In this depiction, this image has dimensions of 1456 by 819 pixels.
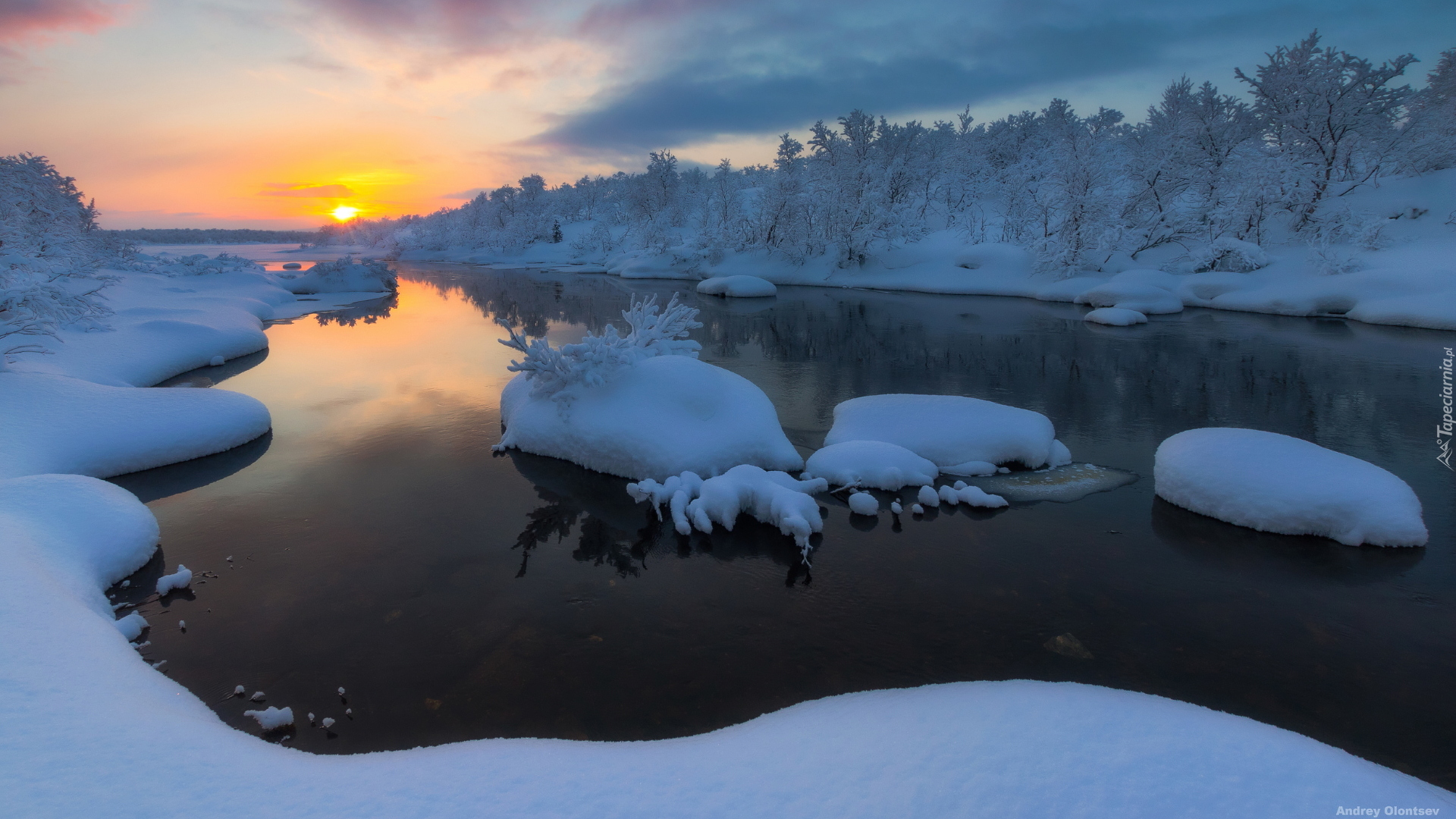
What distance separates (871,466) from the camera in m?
10.2

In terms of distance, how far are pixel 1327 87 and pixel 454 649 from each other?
4517 cm

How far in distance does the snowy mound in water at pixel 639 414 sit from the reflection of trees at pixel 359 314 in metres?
22.5

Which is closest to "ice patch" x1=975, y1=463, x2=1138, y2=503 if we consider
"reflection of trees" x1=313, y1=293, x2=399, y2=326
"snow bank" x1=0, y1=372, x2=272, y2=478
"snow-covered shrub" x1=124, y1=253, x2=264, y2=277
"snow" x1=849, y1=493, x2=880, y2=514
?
"snow" x1=849, y1=493, x2=880, y2=514

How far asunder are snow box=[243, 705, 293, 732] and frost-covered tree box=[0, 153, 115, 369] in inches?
457

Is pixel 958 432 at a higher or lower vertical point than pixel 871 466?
higher

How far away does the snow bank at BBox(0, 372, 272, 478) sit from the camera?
967cm

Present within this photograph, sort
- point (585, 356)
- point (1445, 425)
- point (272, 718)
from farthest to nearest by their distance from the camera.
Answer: point (1445, 425) → point (585, 356) → point (272, 718)

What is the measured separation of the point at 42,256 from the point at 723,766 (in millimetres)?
24164

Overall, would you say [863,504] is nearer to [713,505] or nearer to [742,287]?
[713,505]

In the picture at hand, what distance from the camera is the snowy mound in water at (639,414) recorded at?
10312mm

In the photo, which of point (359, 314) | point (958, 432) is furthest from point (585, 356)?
point (359, 314)

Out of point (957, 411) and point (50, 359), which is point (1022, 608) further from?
point (50, 359)

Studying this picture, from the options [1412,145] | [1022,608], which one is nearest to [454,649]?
[1022,608]

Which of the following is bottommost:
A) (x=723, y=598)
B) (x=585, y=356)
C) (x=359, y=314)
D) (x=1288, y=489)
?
(x=723, y=598)
